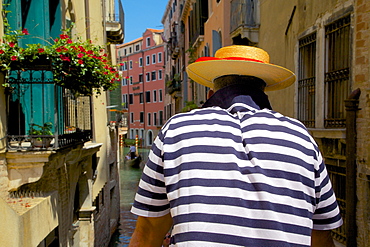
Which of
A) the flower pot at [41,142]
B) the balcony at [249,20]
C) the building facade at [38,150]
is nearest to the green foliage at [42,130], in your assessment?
the building facade at [38,150]

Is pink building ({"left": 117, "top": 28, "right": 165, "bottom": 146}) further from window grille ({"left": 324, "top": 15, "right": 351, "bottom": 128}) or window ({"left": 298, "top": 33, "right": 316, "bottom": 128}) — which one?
window grille ({"left": 324, "top": 15, "right": 351, "bottom": 128})

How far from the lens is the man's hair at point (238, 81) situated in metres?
1.48

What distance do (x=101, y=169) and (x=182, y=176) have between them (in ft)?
30.7

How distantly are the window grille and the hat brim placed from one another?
3.82 m

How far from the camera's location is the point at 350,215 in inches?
193

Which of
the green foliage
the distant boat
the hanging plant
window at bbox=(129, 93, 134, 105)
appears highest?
window at bbox=(129, 93, 134, 105)

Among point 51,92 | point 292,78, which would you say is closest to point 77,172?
point 51,92

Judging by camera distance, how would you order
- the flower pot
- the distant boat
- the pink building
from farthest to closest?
the pink building < the distant boat < the flower pot

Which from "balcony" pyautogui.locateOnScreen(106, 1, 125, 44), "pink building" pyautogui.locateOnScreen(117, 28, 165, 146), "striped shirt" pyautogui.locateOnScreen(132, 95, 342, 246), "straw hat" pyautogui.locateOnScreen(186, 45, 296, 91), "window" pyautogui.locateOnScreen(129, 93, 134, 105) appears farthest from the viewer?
"window" pyautogui.locateOnScreen(129, 93, 134, 105)

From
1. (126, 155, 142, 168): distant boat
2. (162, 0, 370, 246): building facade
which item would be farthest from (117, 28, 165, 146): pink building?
(162, 0, 370, 246): building facade

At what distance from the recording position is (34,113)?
5.43 m

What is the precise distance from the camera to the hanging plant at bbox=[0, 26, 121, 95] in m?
4.25

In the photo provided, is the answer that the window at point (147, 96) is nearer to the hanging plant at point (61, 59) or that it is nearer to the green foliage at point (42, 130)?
the hanging plant at point (61, 59)

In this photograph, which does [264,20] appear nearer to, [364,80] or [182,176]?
[364,80]
